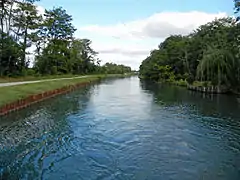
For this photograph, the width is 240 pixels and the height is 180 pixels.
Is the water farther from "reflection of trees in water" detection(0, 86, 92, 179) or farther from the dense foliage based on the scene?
the dense foliage

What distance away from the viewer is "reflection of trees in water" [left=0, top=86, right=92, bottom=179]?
27.1 ft

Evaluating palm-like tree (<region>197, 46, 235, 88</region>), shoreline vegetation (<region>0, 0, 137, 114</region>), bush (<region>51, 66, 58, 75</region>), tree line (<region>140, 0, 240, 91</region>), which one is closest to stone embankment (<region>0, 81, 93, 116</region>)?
shoreline vegetation (<region>0, 0, 137, 114</region>)

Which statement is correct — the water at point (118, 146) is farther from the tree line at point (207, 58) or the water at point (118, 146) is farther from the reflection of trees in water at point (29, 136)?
the tree line at point (207, 58)

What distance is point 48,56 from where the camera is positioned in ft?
157

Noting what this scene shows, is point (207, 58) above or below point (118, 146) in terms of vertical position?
above

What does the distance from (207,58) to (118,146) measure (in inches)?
1020

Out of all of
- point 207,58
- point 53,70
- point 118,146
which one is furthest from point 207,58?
point 53,70

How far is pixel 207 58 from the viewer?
32875 millimetres

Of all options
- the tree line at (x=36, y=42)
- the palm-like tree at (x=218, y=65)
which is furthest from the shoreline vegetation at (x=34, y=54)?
the palm-like tree at (x=218, y=65)

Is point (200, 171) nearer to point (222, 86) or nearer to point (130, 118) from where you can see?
point (130, 118)

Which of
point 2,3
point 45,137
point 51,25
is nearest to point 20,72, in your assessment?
point 2,3

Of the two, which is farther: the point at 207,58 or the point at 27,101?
the point at 207,58

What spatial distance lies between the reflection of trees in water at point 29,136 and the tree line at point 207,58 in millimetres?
20977

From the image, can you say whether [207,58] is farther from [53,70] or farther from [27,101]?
[53,70]
